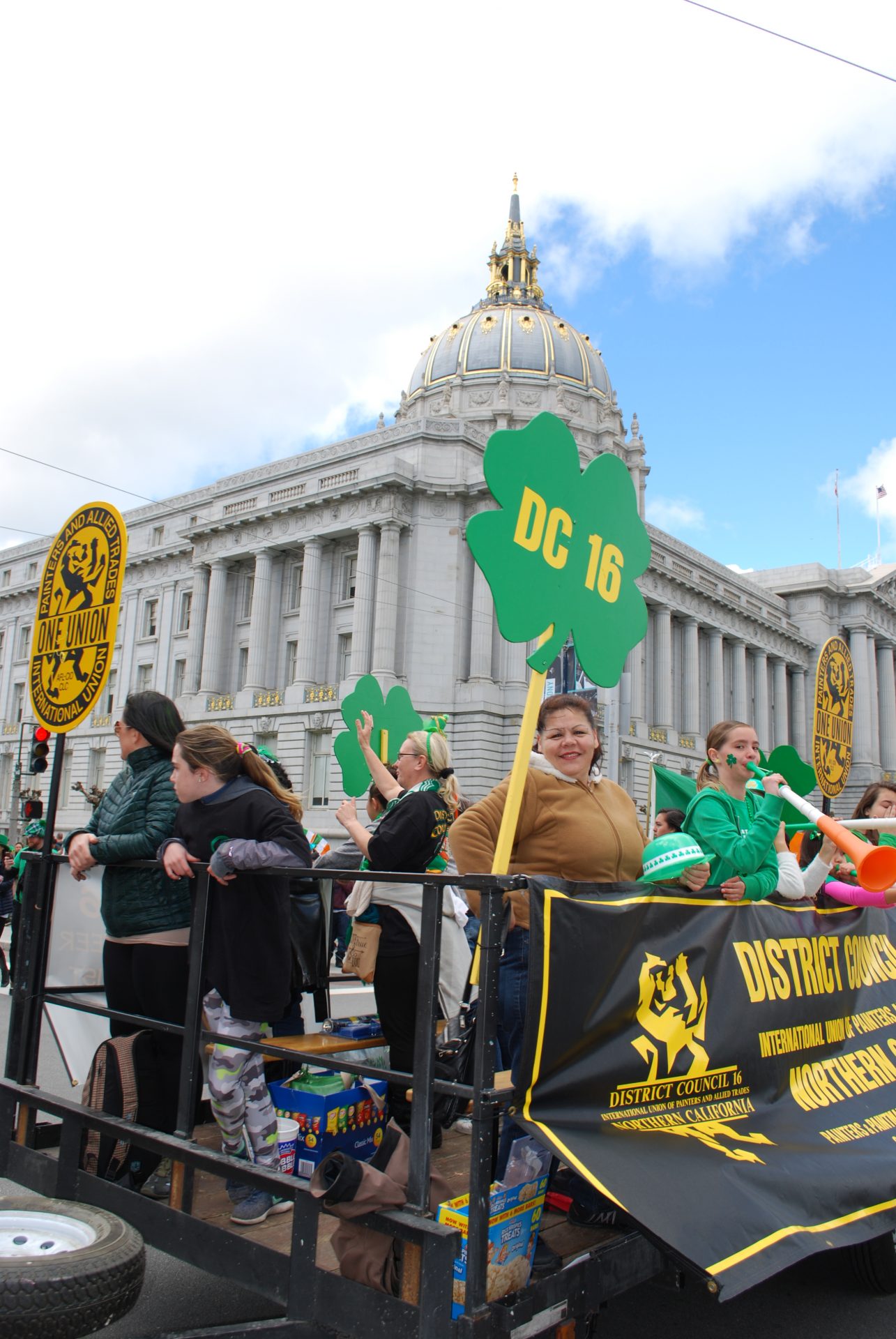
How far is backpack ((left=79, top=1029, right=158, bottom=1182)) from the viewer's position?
11.6 feet

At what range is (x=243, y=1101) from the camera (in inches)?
141

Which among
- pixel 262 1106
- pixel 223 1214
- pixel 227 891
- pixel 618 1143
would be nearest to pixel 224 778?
pixel 227 891

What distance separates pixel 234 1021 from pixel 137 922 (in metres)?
0.55

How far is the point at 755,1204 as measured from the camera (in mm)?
2818

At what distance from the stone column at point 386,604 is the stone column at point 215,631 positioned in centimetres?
1016

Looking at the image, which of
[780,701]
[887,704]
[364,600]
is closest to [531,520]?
[364,600]

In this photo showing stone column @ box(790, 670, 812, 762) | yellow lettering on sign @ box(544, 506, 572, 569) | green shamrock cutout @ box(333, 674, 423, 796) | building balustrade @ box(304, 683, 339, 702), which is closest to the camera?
yellow lettering on sign @ box(544, 506, 572, 569)

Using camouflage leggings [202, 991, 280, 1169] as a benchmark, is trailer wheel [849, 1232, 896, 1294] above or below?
below

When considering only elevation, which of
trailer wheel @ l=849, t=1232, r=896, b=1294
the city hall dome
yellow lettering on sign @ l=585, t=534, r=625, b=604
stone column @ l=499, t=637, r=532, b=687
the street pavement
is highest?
the city hall dome

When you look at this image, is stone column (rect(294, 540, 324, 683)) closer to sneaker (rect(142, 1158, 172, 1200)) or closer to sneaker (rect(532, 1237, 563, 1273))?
sneaker (rect(142, 1158, 172, 1200))

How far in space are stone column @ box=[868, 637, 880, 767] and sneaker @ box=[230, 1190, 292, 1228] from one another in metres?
67.3

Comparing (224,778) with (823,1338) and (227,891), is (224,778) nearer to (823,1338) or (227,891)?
(227,891)

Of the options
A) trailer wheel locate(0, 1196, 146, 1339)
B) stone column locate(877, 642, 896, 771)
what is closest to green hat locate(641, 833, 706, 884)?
trailer wheel locate(0, 1196, 146, 1339)

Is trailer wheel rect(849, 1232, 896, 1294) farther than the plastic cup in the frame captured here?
Yes
